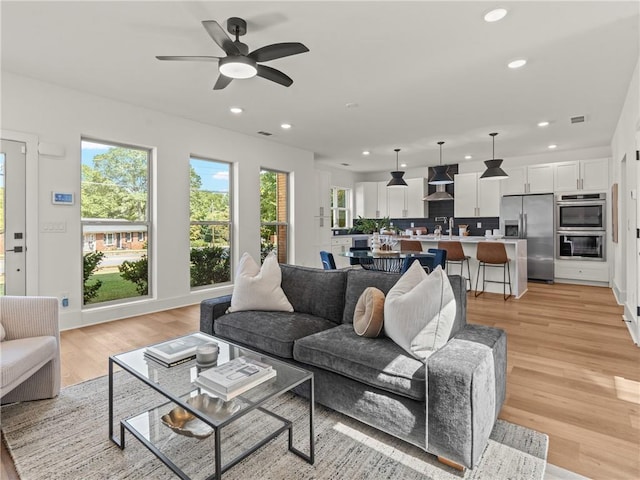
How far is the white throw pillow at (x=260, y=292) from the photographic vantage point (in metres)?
2.84

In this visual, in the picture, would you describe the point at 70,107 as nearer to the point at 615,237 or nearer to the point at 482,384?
the point at 482,384

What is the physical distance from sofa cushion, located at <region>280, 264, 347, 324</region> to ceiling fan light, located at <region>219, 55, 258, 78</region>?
160 cm

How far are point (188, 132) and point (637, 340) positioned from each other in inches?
228

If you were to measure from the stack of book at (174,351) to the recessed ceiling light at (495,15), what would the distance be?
9.78 feet

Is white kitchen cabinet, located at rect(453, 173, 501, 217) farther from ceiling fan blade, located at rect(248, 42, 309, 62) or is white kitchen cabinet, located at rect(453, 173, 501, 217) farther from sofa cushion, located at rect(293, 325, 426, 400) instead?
sofa cushion, located at rect(293, 325, 426, 400)

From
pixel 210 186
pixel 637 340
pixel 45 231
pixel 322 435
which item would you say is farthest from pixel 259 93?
pixel 637 340

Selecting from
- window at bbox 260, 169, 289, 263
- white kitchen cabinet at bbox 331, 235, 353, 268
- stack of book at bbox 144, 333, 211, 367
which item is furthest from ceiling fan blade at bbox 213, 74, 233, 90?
white kitchen cabinet at bbox 331, 235, 353, 268

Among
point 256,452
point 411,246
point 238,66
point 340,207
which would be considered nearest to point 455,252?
point 411,246

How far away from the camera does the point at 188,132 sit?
509 cm

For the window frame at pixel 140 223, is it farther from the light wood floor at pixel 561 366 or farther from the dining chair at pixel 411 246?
the dining chair at pixel 411 246

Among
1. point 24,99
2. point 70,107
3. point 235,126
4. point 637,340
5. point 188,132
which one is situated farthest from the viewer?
point 235,126

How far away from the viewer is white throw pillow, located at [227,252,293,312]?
112 inches

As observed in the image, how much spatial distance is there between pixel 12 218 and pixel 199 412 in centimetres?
358

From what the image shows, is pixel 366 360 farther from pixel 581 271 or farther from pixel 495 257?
pixel 581 271
